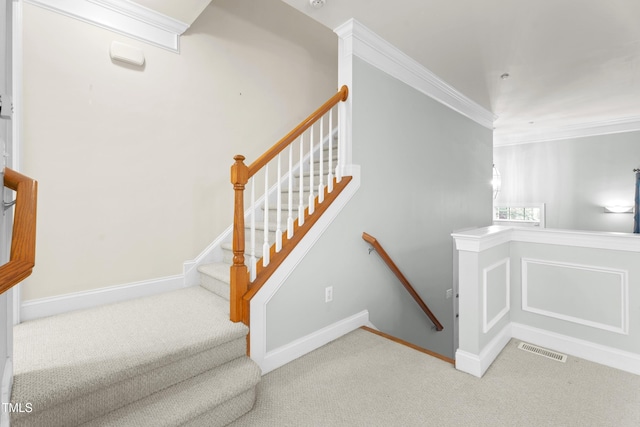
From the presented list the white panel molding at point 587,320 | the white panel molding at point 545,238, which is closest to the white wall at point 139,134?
the white panel molding at point 545,238

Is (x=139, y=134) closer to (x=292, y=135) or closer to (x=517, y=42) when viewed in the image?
(x=292, y=135)

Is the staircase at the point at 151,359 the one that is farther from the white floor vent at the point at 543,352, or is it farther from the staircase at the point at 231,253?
the white floor vent at the point at 543,352

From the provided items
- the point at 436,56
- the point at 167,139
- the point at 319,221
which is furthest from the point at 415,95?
the point at 167,139

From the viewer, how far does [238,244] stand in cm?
194

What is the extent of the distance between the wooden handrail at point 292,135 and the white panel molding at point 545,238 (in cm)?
136

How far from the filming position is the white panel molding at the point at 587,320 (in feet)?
7.37

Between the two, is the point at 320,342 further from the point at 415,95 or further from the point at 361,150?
the point at 415,95

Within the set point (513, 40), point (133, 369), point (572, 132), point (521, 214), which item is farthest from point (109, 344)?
point (572, 132)

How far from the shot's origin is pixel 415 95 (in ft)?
11.2

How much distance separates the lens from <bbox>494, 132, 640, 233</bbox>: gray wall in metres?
5.55

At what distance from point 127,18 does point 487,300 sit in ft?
11.2

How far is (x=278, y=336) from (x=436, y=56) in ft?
10.0

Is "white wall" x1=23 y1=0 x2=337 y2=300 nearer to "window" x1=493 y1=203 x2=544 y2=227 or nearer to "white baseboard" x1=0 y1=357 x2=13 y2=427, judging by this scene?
"white baseboard" x1=0 y1=357 x2=13 y2=427

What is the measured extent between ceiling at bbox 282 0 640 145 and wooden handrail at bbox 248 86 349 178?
2.08 feet
